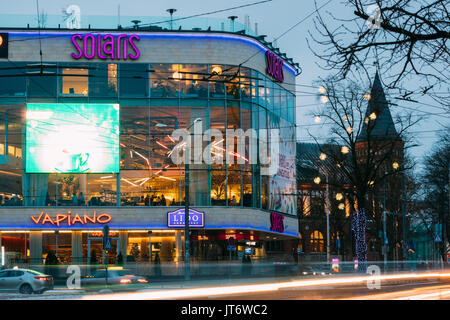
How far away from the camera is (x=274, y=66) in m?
52.7

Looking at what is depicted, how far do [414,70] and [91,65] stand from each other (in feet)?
130

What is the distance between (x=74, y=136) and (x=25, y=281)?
56.0ft

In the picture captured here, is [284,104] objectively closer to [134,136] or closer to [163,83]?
[163,83]

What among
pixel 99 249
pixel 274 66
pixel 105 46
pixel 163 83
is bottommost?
pixel 99 249

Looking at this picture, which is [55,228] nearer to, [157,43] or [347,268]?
[157,43]

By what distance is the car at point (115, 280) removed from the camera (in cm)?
2900

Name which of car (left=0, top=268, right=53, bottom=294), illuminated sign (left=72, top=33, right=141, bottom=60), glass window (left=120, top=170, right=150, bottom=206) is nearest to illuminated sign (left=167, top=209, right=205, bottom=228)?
glass window (left=120, top=170, right=150, bottom=206)

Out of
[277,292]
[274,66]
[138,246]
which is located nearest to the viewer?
[277,292]

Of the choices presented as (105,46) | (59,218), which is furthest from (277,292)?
(105,46)

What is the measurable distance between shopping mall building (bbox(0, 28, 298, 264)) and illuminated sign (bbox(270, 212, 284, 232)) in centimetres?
312

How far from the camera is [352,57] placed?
34.4ft

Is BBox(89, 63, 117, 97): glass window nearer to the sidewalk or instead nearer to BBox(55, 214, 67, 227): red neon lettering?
BBox(55, 214, 67, 227): red neon lettering
